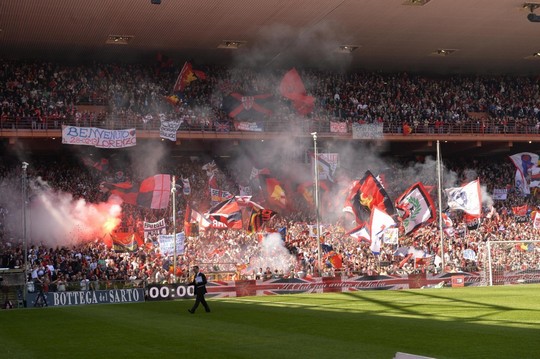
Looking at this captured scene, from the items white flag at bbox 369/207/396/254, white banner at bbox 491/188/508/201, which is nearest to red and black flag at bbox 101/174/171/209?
white flag at bbox 369/207/396/254

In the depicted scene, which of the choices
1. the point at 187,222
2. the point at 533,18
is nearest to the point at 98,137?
the point at 187,222

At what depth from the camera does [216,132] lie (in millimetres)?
56000

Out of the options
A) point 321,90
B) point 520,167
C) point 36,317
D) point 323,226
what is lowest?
point 36,317

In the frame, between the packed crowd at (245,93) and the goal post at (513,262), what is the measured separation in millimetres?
16707

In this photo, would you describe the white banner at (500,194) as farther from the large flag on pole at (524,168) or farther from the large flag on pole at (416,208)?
the large flag on pole at (416,208)

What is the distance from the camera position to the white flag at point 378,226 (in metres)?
42.4

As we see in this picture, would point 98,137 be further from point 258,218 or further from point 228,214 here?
point 258,218

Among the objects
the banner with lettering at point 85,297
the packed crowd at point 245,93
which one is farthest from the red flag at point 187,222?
the banner with lettering at point 85,297

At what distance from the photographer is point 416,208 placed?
45250 millimetres

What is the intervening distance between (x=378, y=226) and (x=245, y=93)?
64.3 ft

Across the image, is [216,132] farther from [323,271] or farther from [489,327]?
[489,327]

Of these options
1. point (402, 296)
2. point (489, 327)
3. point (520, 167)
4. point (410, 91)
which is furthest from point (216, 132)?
point (489, 327)

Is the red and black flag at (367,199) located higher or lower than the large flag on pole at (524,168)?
lower

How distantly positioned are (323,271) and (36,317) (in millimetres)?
20219
